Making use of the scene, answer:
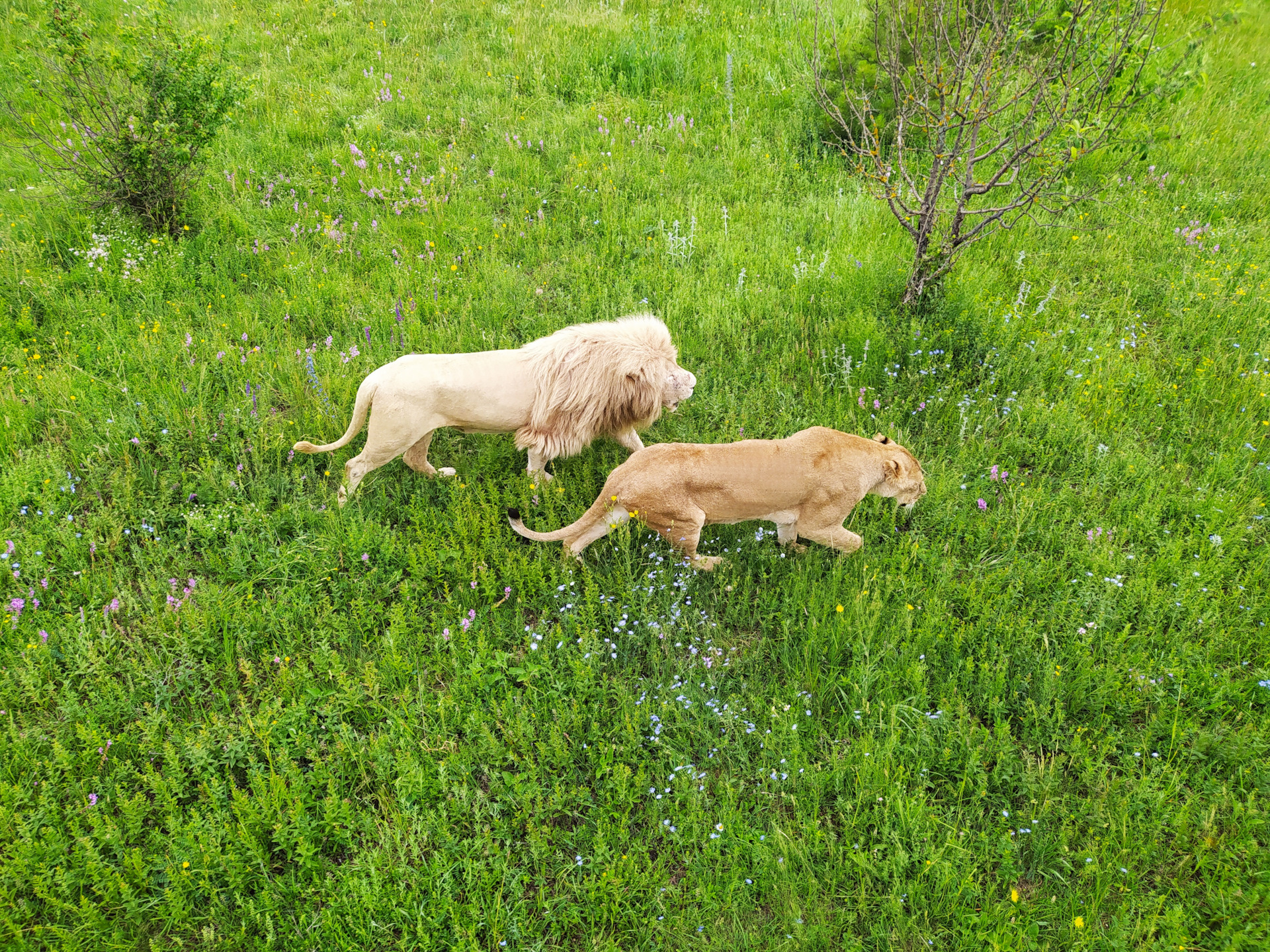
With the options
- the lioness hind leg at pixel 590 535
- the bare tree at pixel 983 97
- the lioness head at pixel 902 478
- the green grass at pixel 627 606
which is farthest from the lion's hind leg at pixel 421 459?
the bare tree at pixel 983 97

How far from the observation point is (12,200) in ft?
22.7

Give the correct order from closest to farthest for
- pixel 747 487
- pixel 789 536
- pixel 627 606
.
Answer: pixel 627 606 → pixel 747 487 → pixel 789 536

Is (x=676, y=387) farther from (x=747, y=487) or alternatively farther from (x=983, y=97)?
(x=983, y=97)

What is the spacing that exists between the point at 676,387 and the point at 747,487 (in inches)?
42.1

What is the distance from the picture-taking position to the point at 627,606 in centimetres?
404

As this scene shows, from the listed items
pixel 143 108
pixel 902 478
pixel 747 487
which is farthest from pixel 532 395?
pixel 143 108

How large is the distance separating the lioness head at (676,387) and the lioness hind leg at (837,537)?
124 cm

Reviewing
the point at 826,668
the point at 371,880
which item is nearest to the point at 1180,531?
the point at 826,668

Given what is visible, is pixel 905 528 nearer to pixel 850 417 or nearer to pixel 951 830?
pixel 850 417

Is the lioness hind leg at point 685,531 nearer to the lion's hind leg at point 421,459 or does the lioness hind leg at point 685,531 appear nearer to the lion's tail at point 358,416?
the lion's hind leg at point 421,459

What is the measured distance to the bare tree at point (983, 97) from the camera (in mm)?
4918

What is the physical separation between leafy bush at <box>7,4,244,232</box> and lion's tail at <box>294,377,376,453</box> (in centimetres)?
373

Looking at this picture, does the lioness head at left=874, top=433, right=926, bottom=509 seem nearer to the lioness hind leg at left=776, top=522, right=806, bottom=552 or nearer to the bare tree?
the lioness hind leg at left=776, top=522, right=806, bottom=552

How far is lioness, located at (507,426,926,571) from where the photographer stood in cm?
412
